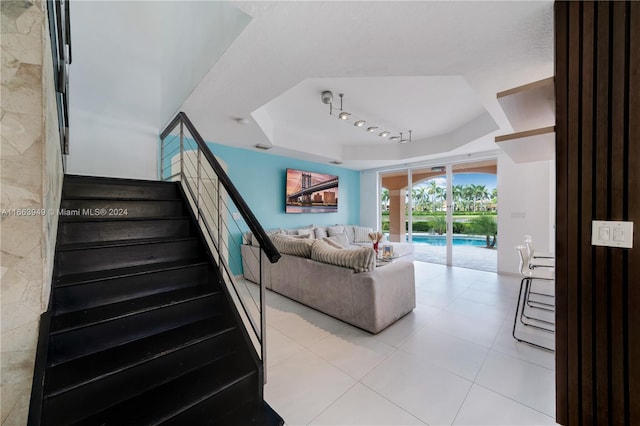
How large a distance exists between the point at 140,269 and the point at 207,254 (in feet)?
1.51

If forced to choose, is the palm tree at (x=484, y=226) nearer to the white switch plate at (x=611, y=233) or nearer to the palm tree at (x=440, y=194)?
the palm tree at (x=440, y=194)

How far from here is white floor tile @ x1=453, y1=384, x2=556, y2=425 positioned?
1.45 metres

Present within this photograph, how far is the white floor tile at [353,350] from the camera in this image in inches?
77.2

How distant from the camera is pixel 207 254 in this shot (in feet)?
6.77

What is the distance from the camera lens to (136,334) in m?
1.50

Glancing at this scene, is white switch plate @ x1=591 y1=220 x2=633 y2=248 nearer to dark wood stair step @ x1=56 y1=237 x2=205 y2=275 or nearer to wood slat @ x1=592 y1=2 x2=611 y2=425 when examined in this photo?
wood slat @ x1=592 y1=2 x2=611 y2=425

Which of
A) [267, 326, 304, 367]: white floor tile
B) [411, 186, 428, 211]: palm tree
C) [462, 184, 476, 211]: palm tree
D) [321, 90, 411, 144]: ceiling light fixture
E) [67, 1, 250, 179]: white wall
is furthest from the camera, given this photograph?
[411, 186, 428, 211]: palm tree

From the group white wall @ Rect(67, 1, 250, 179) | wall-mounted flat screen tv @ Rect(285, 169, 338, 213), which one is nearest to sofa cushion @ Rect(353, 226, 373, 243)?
wall-mounted flat screen tv @ Rect(285, 169, 338, 213)

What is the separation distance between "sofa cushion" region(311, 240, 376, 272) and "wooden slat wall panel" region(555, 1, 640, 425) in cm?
144

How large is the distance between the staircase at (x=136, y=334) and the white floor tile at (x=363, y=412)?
323 mm

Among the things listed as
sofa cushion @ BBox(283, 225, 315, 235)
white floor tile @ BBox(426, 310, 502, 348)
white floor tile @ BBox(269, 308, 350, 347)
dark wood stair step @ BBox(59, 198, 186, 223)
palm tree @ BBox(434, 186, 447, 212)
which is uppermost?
palm tree @ BBox(434, 186, 447, 212)

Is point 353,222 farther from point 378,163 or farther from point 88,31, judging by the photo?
point 88,31

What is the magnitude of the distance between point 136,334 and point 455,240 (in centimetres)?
631

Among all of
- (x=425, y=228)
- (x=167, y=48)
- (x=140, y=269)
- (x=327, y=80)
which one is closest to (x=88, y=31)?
(x=167, y=48)
